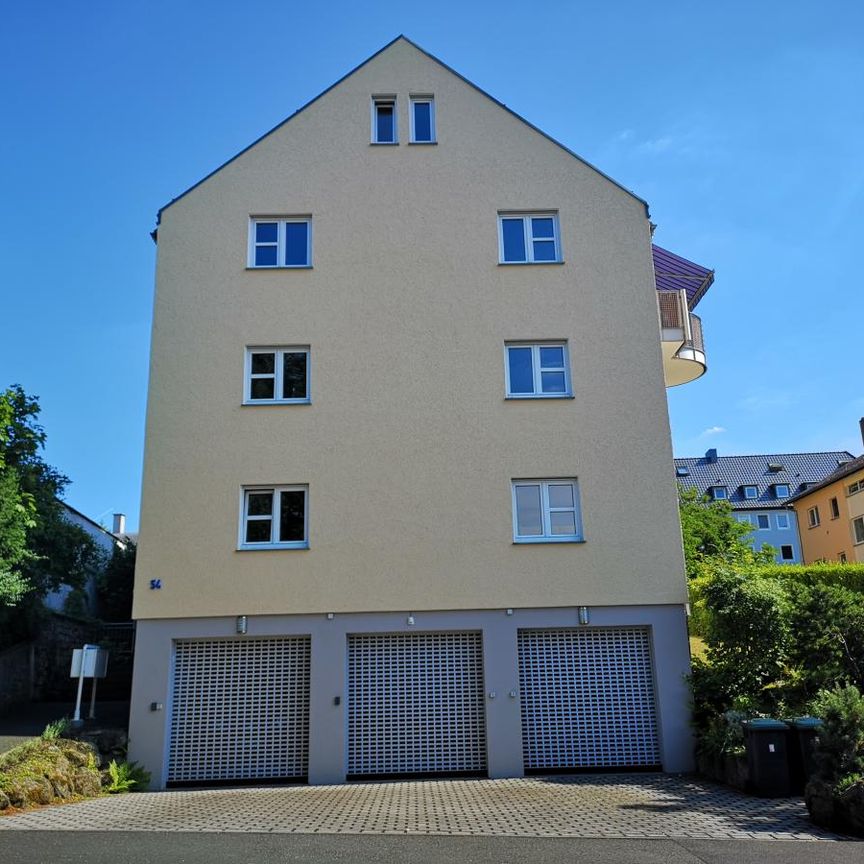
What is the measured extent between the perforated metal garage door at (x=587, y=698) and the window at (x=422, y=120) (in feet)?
35.0

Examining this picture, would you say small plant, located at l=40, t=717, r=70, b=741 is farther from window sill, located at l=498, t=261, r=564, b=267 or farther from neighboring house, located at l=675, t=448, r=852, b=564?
neighboring house, located at l=675, t=448, r=852, b=564

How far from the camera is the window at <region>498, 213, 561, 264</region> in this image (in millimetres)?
18641

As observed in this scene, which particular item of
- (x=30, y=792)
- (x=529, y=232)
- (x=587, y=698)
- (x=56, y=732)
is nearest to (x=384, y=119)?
(x=529, y=232)

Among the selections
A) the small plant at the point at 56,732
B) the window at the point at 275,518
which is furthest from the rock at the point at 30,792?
the window at the point at 275,518

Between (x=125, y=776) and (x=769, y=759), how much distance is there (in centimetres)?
1039

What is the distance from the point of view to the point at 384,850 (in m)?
9.80

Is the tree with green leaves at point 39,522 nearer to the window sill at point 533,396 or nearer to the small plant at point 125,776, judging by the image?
the small plant at point 125,776

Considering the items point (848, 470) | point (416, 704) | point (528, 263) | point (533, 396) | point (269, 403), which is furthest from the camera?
point (848, 470)

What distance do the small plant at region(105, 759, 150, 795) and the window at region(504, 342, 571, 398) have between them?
31.6ft

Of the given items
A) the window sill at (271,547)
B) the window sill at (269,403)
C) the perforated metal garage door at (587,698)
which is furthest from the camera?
the window sill at (269,403)

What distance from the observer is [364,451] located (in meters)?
17.1

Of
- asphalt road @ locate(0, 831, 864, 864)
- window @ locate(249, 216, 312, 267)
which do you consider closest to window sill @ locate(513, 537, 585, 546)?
asphalt road @ locate(0, 831, 864, 864)

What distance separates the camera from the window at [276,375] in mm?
17578

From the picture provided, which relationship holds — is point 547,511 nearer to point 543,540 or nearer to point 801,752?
point 543,540
